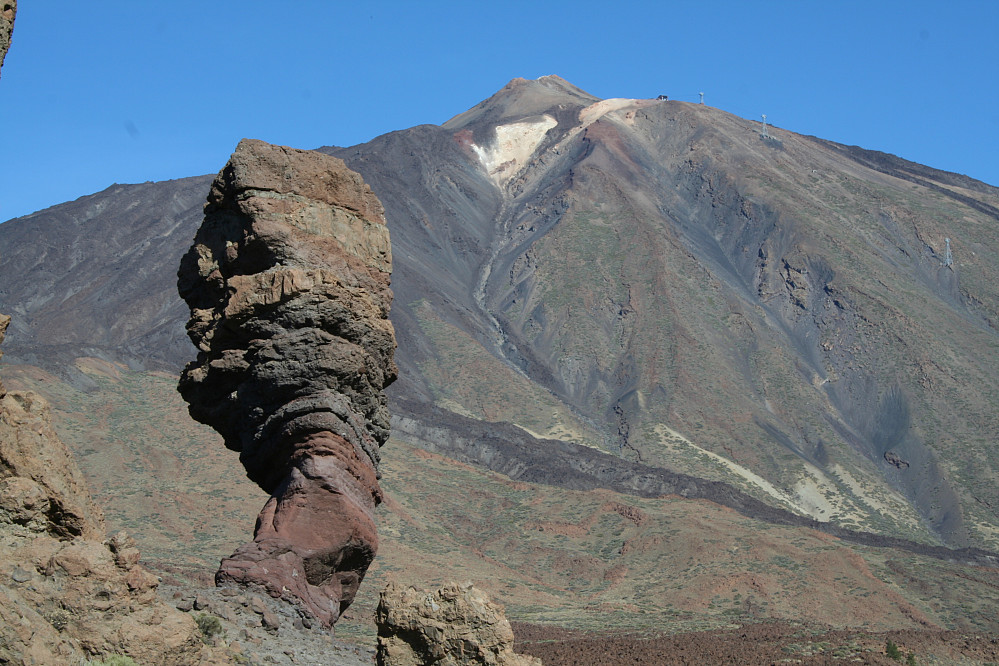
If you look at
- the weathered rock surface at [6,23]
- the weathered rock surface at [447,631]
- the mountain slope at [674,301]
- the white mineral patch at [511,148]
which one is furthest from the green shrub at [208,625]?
the white mineral patch at [511,148]

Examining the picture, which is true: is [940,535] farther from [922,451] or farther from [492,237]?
[492,237]

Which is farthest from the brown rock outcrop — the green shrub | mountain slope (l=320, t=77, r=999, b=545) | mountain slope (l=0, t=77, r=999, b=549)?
mountain slope (l=320, t=77, r=999, b=545)

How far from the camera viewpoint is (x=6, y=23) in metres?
7.69

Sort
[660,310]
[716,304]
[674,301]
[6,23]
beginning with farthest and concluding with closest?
[716,304]
[674,301]
[660,310]
[6,23]

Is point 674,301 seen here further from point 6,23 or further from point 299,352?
point 6,23

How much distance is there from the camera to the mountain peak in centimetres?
14082

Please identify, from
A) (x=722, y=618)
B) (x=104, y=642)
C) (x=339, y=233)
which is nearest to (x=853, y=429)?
(x=722, y=618)

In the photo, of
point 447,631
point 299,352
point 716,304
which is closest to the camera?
point 447,631

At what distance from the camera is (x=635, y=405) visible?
7744 centimetres

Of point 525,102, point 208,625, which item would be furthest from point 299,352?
point 525,102

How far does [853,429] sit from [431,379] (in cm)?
3102

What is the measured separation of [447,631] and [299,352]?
4183mm

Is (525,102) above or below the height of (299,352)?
above

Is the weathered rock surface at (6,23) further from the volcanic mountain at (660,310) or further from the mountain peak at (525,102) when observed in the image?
the mountain peak at (525,102)
